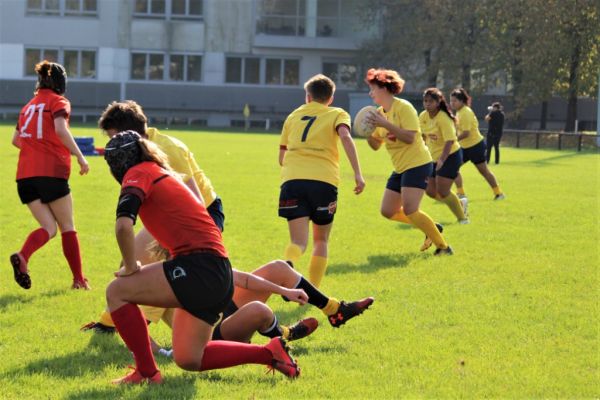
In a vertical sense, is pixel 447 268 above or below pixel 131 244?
below

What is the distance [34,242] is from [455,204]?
679 cm

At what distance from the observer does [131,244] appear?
5125 mm

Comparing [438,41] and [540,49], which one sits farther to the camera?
[438,41]

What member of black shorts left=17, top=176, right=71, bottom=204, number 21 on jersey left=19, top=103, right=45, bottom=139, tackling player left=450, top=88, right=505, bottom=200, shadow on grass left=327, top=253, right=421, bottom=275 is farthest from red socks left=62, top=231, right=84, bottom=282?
tackling player left=450, top=88, right=505, bottom=200

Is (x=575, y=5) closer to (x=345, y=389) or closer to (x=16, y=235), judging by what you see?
(x=16, y=235)

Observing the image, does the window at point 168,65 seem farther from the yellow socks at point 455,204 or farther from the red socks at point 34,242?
the red socks at point 34,242

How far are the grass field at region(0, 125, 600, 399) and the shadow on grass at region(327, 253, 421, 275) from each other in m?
0.01

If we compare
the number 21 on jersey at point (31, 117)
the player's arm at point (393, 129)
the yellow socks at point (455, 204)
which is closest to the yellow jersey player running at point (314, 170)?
the player's arm at point (393, 129)

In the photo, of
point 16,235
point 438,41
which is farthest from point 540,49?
point 16,235

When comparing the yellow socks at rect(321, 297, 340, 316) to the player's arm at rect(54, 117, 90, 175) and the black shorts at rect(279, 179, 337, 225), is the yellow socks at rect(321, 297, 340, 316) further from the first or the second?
the player's arm at rect(54, 117, 90, 175)

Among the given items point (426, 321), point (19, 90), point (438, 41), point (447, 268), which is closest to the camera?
point (426, 321)

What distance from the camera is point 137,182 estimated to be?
16.6 feet

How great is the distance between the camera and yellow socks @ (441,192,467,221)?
1341 centimetres

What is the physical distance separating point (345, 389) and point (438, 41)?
46100 millimetres
